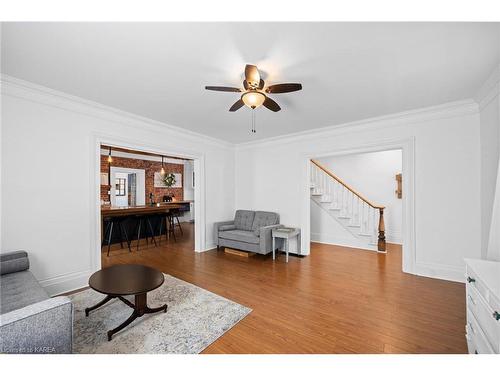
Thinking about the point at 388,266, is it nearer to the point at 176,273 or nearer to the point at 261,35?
the point at 176,273

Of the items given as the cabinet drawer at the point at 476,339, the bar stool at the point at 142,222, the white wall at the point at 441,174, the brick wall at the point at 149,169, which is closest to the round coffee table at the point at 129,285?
the cabinet drawer at the point at 476,339

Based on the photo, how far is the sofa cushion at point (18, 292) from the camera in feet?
5.64

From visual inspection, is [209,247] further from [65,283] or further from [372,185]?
[372,185]

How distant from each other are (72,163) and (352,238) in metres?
5.75

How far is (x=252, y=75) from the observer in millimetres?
2021

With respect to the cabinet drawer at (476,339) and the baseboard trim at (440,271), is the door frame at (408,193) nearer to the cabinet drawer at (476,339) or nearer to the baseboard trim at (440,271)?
the baseboard trim at (440,271)

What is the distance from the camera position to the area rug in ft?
6.14

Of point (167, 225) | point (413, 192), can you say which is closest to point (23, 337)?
point (413, 192)

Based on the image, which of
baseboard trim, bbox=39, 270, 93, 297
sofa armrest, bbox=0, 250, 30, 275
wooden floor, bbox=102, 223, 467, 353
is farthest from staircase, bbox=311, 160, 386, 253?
sofa armrest, bbox=0, 250, 30, 275

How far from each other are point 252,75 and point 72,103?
2607 millimetres

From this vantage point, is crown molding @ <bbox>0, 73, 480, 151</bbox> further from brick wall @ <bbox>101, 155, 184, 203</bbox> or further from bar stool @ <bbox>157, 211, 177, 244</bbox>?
brick wall @ <bbox>101, 155, 184, 203</bbox>

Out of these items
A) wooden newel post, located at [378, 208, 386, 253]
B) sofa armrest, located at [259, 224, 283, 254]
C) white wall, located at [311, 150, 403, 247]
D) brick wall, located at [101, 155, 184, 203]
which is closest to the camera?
sofa armrest, located at [259, 224, 283, 254]

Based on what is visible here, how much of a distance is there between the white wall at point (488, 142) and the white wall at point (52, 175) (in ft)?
16.0
